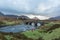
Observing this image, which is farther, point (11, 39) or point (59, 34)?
point (59, 34)

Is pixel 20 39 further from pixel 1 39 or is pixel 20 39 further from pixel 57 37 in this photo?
pixel 57 37

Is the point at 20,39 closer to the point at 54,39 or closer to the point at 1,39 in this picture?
the point at 1,39

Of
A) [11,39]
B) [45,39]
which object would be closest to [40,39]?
[45,39]

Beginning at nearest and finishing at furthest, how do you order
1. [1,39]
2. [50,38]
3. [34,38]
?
[1,39]
[50,38]
[34,38]

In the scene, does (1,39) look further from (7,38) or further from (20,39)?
(20,39)

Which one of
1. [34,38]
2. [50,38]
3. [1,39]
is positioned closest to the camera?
[1,39]

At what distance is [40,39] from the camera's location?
36719mm

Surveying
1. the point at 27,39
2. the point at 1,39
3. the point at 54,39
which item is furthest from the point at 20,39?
the point at 54,39

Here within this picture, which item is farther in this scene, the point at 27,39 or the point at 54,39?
the point at 27,39

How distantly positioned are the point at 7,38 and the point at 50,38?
7823 mm

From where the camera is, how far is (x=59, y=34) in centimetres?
3703

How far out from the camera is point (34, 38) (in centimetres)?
3856

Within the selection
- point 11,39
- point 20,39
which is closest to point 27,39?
point 20,39

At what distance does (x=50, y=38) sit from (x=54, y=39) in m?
1.17
